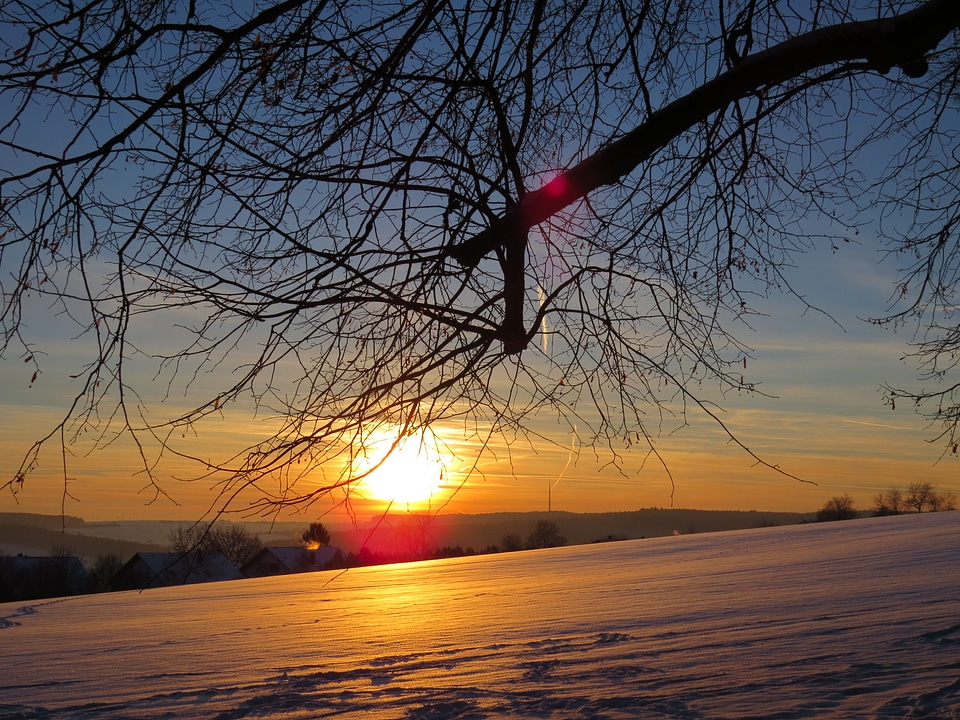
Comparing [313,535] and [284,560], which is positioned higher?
[313,535]

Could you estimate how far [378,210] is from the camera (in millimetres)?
3092

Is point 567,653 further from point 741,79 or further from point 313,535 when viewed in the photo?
point 313,535

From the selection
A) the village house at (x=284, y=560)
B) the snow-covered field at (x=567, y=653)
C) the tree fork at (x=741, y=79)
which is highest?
the tree fork at (x=741, y=79)

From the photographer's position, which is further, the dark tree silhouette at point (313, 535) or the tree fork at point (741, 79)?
the dark tree silhouette at point (313, 535)

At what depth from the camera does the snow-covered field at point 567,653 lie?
85.0 inches

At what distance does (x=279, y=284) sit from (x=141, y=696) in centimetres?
154

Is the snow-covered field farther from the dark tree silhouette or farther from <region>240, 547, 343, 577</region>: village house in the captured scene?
<region>240, 547, 343, 577</region>: village house

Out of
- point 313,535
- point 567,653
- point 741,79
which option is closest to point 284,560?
point 313,535

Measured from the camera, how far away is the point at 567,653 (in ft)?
9.36

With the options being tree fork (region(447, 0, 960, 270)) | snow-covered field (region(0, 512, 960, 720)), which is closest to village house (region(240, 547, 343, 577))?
snow-covered field (region(0, 512, 960, 720))

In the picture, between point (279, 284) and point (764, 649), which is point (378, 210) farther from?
point (764, 649)

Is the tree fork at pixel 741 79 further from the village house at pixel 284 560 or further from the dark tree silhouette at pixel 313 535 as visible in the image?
the village house at pixel 284 560

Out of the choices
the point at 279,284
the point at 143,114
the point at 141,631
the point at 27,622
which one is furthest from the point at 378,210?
the point at 27,622

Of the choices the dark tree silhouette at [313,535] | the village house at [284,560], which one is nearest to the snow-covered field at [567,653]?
the dark tree silhouette at [313,535]
